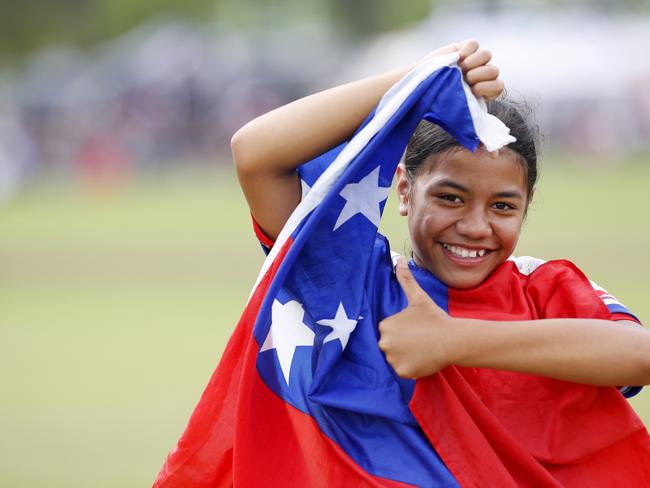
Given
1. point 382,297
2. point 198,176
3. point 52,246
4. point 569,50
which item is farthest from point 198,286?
point 569,50

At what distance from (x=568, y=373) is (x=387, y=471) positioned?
1.53 feet

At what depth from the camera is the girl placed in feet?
7.79

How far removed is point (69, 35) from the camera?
48438 millimetres

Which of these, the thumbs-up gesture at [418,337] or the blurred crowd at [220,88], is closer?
the thumbs-up gesture at [418,337]

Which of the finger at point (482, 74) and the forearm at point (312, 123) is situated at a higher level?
the finger at point (482, 74)

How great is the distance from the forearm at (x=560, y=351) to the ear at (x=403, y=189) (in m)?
0.52

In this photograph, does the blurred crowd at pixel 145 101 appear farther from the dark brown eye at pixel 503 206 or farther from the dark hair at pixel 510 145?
the dark brown eye at pixel 503 206

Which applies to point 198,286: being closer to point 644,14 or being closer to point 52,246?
point 52,246

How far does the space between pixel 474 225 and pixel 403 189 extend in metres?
0.34

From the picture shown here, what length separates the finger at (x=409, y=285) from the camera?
2486 mm

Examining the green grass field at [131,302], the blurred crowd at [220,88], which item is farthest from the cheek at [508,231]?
the blurred crowd at [220,88]

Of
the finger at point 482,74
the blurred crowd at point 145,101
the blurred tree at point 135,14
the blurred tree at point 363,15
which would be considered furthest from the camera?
the blurred tree at point 363,15

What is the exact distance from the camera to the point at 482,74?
2.34 metres

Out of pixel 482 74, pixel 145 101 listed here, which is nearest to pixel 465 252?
pixel 482 74
